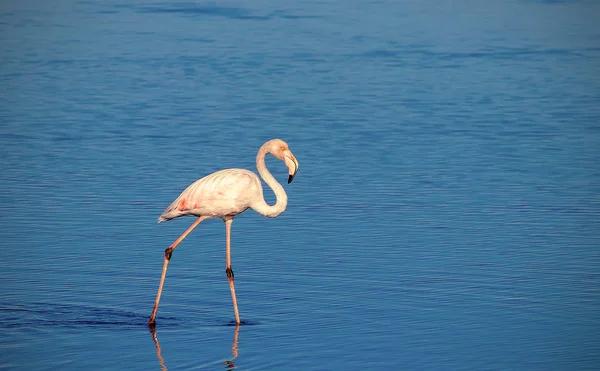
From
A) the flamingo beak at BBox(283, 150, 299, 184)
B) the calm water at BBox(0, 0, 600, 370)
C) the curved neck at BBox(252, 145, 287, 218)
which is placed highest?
the flamingo beak at BBox(283, 150, 299, 184)

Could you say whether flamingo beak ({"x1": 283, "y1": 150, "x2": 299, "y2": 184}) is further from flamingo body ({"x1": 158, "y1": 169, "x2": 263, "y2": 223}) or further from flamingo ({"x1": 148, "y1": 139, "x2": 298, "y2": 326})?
flamingo body ({"x1": 158, "y1": 169, "x2": 263, "y2": 223})

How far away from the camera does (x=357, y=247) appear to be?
10.4m

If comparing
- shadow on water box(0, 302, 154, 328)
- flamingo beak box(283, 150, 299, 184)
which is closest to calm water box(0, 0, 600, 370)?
shadow on water box(0, 302, 154, 328)

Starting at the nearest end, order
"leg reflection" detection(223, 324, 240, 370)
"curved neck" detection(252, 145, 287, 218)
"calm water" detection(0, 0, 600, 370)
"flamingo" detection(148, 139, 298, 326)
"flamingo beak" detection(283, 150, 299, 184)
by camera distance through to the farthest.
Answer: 1. "leg reflection" detection(223, 324, 240, 370)
2. "calm water" detection(0, 0, 600, 370)
3. "flamingo" detection(148, 139, 298, 326)
4. "flamingo beak" detection(283, 150, 299, 184)
5. "curved neck" detection(252, 145, 287, 218)

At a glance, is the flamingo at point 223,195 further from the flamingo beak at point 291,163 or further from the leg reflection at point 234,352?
the leg reflection at point 234,352

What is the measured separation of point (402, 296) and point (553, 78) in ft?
41.3

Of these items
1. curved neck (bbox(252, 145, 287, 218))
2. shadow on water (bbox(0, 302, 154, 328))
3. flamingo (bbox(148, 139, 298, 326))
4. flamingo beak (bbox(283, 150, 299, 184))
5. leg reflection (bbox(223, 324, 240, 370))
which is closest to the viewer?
leg reflection (bbox(223, 324, 240, 370))

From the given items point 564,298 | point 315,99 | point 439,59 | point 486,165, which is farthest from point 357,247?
point 439,59

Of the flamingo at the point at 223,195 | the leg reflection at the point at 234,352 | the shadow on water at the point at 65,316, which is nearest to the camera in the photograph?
the leg reflection at the point at 234,352

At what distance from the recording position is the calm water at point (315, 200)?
8055mm

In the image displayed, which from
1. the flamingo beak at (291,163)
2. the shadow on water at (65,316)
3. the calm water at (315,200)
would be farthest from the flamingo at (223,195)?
the shadow on water at (65,316)

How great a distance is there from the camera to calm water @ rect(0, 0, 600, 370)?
26.4ft

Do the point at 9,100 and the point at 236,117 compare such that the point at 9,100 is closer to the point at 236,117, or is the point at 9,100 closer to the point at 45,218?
the point at 236,117

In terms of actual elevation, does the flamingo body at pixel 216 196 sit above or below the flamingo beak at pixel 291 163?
below
